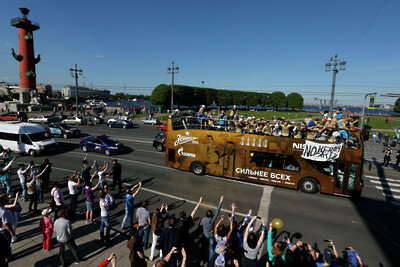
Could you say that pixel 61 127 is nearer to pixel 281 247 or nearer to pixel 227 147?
pixel 227 147

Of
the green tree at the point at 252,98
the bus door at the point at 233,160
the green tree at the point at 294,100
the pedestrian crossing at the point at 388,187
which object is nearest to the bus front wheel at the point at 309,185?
the bus door at the point at 233,160

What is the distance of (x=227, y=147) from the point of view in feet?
42.0

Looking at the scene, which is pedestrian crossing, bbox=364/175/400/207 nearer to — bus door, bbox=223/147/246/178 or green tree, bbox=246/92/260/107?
bus door, bbox=223/147/246/178

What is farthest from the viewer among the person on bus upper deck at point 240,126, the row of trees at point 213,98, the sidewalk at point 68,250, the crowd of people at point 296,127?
the row of trees at point 213,98

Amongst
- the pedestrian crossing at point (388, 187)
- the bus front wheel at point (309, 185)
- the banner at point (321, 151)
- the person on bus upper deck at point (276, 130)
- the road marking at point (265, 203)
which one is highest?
the person on bus upper deck at point (276, 130)

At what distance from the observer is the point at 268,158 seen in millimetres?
12023

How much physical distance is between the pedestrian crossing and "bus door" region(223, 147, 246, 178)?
8.10 meters

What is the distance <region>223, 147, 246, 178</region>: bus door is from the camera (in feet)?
41.3

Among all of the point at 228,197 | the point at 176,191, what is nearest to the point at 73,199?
the point at 176,191

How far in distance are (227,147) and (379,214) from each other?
26.2 feet

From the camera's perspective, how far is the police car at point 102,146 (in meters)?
18.1

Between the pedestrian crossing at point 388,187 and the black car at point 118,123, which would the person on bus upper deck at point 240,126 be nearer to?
the pedestrian crossing at point 388,187

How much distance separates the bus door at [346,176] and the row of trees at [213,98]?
6012 centimetres

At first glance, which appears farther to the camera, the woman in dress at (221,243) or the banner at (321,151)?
the banner at (321,151)
